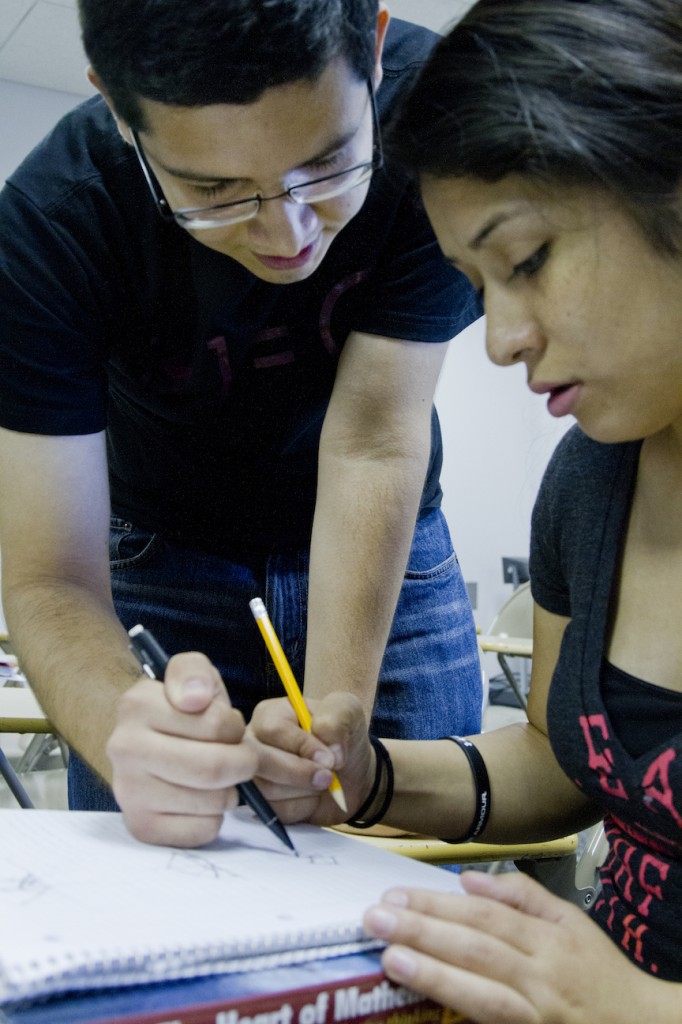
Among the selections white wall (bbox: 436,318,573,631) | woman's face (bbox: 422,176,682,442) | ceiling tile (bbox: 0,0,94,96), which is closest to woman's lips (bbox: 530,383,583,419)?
woman's face (bbox: 422,176,682,442)

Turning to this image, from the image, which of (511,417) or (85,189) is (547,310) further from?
(511,417)

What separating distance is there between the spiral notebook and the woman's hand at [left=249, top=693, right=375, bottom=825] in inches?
1.9

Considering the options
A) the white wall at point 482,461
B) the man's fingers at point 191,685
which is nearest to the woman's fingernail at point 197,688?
the man's fingers at point 191,685

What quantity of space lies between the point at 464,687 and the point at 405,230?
2.03ft

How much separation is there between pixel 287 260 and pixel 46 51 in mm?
3988

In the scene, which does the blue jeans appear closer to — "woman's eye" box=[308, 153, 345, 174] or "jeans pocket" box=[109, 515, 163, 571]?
"jeans pocket" box=[109, 515, 163, 571]

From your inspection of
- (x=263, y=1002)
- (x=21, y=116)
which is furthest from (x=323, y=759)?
(x=21, y=116)

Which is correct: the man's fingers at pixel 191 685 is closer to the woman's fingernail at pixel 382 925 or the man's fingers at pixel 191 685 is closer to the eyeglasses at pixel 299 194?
the woman's fingernail at pixel 382 925

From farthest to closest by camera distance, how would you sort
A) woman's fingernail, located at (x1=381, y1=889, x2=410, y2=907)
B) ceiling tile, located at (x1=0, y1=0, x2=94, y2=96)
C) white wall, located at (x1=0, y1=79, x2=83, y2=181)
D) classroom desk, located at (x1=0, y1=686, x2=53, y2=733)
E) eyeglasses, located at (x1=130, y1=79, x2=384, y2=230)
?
white wall, located at (x1=0, y1=79, x2=83, y2=181) → ceiling tile, located at (x1=0, y1=0, x2=94, y2=96) → classroom desk, located at (x1=0, y1=686, x2=53, y2=733) → eyeglasses, located at (x1=130, y1=79, x2=384, y2=230) → woman's fingernail, located at (x1=381, y1=889, x2=410, y2=907)

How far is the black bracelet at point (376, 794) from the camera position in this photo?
0.95 meters

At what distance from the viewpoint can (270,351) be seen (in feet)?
3.88

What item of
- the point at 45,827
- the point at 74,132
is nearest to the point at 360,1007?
the point at 45,827

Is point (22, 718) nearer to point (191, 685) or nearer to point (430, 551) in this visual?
point (430, 551)

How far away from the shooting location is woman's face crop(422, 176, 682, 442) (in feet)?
2.40
